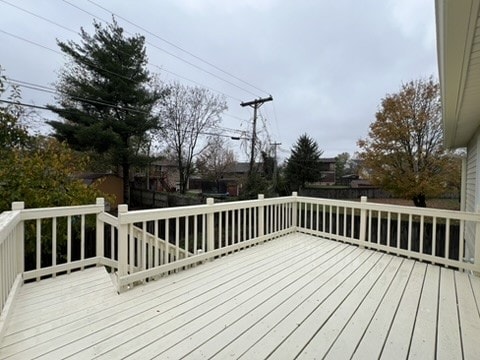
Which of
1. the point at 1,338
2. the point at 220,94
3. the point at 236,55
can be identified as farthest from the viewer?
the point at 220,94

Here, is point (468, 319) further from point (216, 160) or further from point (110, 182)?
point (216, 160)

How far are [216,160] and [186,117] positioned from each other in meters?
8.14

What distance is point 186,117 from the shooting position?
17219 millimetres

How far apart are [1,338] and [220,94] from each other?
55.9 feet

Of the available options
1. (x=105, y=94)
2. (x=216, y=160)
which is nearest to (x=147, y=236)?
(x=105, y=94)

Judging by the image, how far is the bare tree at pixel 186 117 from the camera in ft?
54.4

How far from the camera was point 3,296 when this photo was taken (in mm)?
2020

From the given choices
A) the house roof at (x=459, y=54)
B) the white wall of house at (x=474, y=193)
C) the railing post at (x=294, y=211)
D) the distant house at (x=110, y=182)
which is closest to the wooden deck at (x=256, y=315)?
the white wall of house at (x=474, y=193)

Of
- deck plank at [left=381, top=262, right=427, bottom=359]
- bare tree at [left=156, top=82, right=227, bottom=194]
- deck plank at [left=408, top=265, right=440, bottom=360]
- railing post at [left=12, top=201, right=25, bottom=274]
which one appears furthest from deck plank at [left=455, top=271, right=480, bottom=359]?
bare tree at [left=156, top=82, right=227, bottom=194]

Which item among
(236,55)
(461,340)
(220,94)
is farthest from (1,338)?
(220,94)

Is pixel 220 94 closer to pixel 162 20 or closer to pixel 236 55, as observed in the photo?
pixel 236 55

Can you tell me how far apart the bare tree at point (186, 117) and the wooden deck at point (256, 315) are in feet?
47.9

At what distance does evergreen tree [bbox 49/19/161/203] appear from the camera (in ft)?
40.0

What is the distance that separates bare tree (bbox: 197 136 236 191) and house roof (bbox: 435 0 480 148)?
18.5 meters
